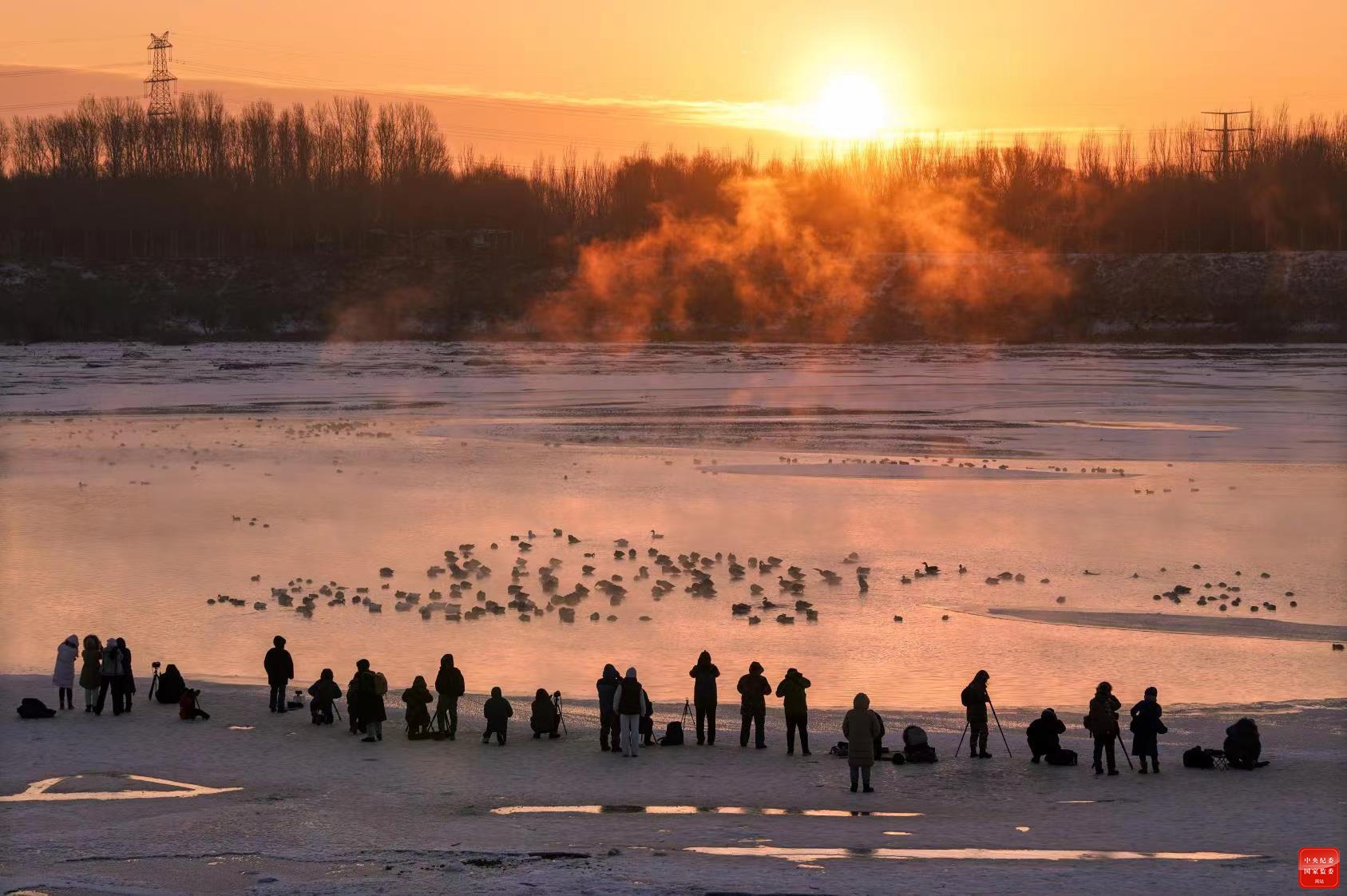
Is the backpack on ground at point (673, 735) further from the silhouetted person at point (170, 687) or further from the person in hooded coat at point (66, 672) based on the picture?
the person in hooded coat at point (66, 672)

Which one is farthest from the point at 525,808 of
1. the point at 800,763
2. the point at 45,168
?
the point at 45,168

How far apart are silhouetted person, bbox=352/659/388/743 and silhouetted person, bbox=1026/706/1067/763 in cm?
731

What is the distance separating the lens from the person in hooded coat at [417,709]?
17766 millimetres

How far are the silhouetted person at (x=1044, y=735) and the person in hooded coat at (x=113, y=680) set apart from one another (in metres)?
10.8

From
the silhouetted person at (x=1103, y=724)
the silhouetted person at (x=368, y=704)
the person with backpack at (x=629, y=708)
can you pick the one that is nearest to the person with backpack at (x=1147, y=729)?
the silhouetted person at (x=1103, y=724)

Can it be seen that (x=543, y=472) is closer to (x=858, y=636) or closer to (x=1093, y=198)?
(x=858, y=636)

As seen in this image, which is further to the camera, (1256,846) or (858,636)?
(858,636)

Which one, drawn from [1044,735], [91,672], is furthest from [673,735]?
[91,672]

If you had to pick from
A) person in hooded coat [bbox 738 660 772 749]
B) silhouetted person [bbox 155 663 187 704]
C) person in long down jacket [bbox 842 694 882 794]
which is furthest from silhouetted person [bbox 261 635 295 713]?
person in long down jacket [bbox 842 694 882 794]

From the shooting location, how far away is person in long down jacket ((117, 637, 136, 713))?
18828mm

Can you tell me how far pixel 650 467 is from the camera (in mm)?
43125

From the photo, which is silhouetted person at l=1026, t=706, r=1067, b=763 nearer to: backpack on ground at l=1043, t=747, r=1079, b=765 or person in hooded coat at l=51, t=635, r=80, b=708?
backpack on ground at l=1043, t=747, r=1079, b=765

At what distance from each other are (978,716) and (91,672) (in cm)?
1061

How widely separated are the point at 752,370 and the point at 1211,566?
204 ft
